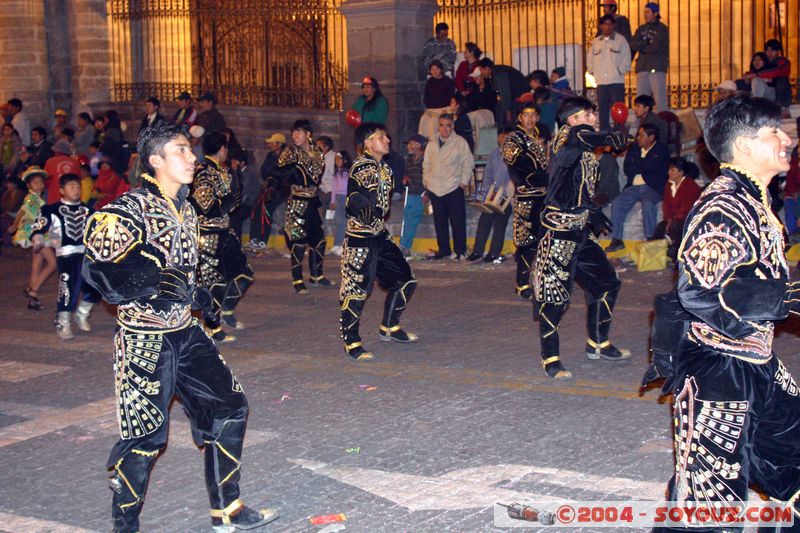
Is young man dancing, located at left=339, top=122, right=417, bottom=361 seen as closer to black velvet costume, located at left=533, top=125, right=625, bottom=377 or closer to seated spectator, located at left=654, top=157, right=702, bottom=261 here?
black velvet costume, located at left=533, top=125, right=625, bottom=377

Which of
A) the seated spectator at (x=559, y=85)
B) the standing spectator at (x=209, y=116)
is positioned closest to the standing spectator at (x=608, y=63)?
the seated spectator at (x=559, y=85)

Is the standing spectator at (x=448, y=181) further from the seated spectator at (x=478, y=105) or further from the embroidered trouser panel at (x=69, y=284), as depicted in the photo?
the embroidered trouser panel at (x=69, y=284)

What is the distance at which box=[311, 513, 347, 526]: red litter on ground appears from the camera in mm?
6055

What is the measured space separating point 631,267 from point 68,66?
49.5ft

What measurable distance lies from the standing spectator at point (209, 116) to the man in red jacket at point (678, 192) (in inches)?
312

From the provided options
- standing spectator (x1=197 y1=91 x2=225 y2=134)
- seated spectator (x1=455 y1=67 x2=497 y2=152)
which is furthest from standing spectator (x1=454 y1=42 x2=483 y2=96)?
standing spectator (x1=197 y1=91 x2=225 y2=134)

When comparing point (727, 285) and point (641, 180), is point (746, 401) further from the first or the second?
point (641, 180)

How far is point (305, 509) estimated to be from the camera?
20.6ft

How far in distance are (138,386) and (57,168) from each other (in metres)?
10.0

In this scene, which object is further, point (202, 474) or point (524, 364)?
point (524, 364)

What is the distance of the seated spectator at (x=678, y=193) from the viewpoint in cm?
1392

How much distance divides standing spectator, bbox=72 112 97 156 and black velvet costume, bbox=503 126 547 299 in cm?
1132

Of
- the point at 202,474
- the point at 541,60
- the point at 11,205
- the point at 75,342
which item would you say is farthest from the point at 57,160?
the point at 202,474

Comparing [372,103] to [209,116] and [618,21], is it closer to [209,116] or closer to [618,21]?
[209,116]
